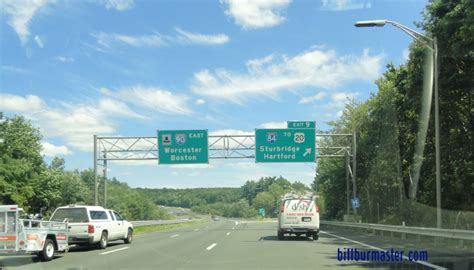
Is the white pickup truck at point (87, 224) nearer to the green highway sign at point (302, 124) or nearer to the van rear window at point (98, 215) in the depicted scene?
the van rear window at point (98, 215)

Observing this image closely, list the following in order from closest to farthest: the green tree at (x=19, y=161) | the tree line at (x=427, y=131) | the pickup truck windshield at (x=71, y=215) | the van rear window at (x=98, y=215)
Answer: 1. the pickup truck windshield at (x=71, y=215)
2. the van rear window at (x=98, y=215)
3. the tree line at (x=427, y=131)
4. the green tree at (x=19, y=161)

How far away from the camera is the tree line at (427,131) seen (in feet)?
88.0

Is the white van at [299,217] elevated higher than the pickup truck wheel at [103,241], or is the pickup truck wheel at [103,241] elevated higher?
the white van at [299,217]

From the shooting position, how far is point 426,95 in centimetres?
2955

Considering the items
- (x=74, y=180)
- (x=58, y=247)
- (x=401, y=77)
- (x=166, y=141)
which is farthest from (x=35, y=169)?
(x=58, y=247)

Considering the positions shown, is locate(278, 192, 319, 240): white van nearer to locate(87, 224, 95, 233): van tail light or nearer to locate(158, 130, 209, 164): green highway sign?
locate(87, 224, 95, 233): van tail light

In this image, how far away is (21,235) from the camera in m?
16.2

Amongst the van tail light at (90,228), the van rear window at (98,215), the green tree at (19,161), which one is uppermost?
the green tree at (19,161)

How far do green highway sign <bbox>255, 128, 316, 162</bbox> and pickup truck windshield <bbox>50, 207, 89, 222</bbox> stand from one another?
2080 centimetres

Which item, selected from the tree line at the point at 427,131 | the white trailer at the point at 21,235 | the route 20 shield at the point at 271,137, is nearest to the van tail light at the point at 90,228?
the white trailer at the point at 21,235

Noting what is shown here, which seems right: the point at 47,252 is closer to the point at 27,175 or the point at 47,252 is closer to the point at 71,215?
the point at 71,215

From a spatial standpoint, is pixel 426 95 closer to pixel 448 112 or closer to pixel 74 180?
pixel 448 112

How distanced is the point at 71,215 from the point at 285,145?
2191cm

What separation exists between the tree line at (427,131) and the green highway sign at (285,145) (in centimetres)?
687
